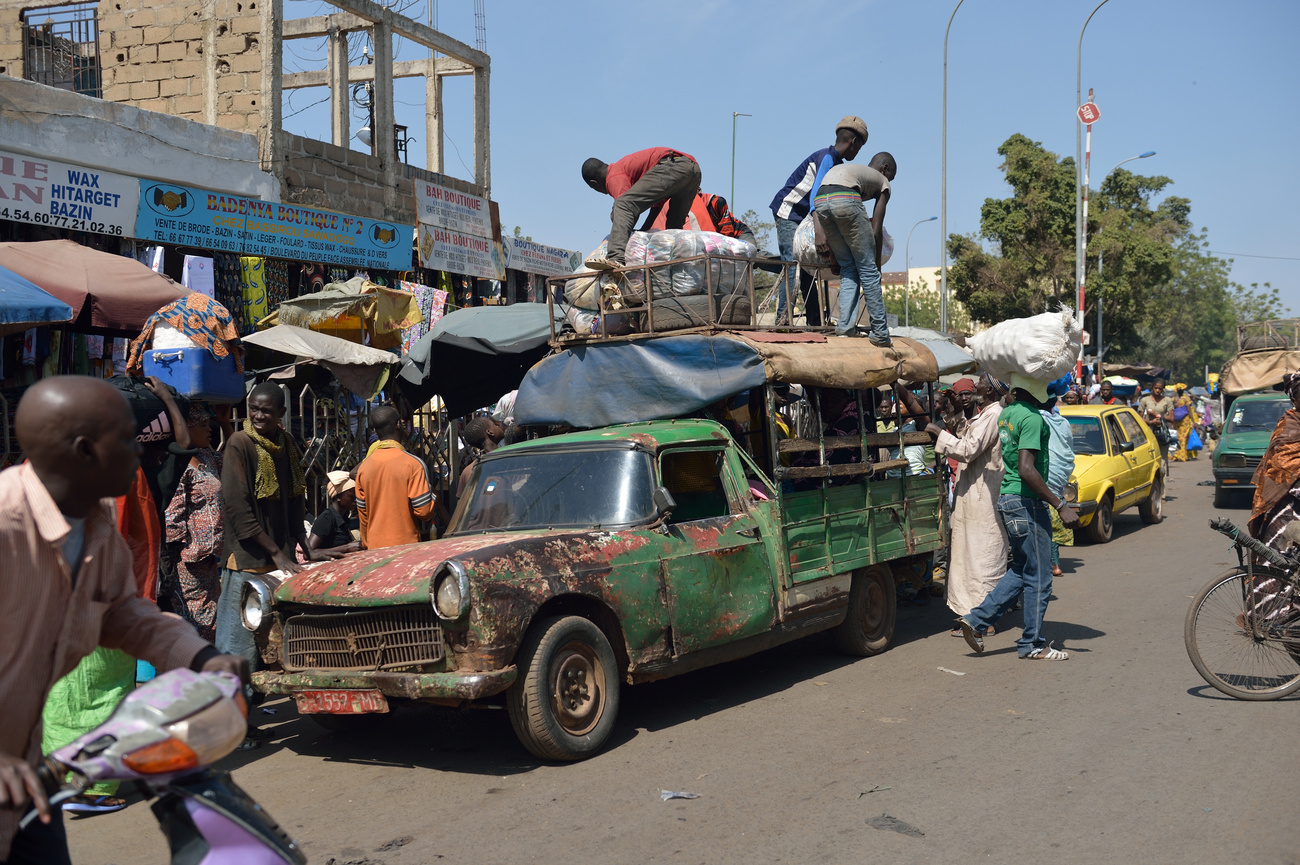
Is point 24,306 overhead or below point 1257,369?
below

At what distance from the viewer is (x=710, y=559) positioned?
20.7 ft

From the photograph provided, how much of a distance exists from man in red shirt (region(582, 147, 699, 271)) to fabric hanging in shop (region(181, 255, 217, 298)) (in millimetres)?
4727

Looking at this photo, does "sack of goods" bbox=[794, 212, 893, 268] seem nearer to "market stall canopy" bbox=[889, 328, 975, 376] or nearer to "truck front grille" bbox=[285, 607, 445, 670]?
"market stall canopy" bbox=[889, 328, 975, 376]

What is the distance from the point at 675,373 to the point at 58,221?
21.0ft

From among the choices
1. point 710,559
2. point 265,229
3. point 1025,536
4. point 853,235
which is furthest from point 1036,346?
point 265,229

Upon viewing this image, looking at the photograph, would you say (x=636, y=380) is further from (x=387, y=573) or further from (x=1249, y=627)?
(x=1249, y=627)

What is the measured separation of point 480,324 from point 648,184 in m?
2.41

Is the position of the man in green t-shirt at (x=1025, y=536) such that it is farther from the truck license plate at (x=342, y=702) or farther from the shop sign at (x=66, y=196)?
the shop sign at (x=66, y=196)

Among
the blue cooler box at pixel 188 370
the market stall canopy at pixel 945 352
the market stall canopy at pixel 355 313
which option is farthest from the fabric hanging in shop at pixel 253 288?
the market stall canopy at pixel 945 352

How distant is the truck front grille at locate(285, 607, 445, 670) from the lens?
5.22 meters

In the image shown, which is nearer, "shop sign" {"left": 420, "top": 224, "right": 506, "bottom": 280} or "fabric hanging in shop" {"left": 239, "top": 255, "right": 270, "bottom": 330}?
"fabric hanging in shop" {"left": 239, "top": 255, "right": 270, "bottom": 330}

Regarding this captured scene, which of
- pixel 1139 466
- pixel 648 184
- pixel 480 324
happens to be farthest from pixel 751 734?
pixel 1139 466

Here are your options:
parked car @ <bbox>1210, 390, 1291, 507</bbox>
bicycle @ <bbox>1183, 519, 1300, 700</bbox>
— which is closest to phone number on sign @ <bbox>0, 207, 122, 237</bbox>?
bicycle @ <bbox>1183, 519, 1300, 700</bbox>

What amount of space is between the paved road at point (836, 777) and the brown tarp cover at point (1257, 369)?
18699 mm
